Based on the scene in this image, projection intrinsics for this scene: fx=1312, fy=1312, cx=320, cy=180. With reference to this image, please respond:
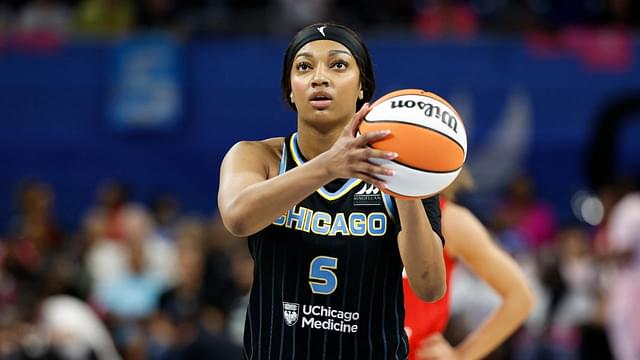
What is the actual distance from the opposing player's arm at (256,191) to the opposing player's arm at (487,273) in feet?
5.40

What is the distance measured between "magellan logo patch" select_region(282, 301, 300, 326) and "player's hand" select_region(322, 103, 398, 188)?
33.3 inches

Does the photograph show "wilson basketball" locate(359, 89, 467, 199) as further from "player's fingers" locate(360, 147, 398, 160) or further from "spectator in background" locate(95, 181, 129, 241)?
"spectator in background" locate(95, 181, 129, 241)

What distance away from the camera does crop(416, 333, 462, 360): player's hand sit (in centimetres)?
599

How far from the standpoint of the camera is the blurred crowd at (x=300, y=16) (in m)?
16.2

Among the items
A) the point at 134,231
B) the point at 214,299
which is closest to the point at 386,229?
the point at 214,299

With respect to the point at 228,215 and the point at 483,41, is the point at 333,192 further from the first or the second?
the point at 483,41

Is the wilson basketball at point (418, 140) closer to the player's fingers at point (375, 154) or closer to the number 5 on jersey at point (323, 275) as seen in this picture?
the player's fingers at point (375, 154)

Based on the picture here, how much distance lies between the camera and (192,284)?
1220 cm

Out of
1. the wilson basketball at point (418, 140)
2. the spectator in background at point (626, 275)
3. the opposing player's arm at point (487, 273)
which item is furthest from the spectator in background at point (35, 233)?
the wilson basketball at point (418, 140)

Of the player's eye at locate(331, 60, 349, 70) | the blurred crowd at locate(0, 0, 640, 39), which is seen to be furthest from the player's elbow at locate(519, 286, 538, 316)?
the blurred crowd at locate(0, 0, 640, 39)

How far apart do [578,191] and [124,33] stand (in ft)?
20.3

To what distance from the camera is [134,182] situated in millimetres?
17281

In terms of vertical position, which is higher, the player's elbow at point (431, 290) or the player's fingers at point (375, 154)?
the player's fingers at point (375, 154)

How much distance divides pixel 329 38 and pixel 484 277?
6.97 feet
